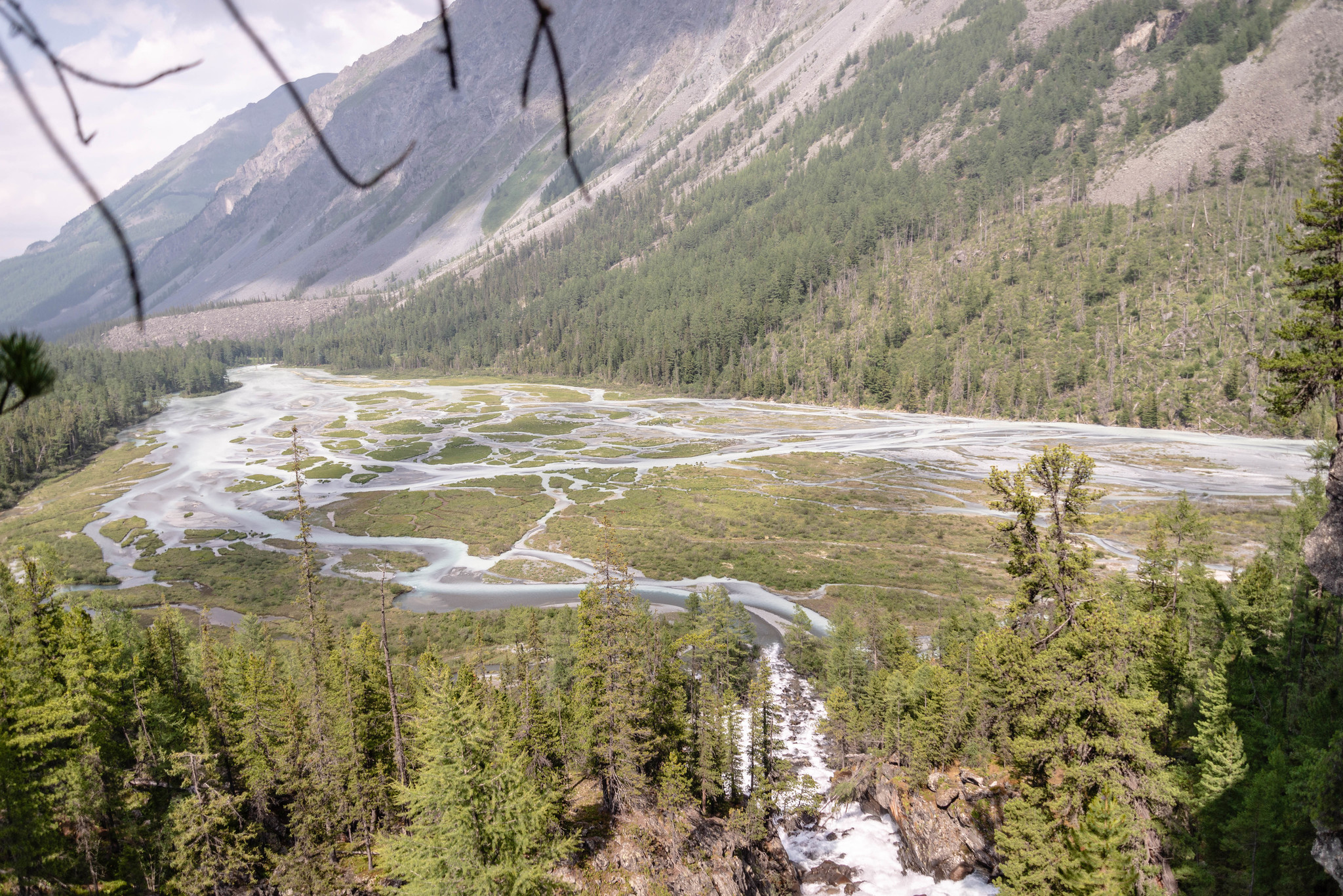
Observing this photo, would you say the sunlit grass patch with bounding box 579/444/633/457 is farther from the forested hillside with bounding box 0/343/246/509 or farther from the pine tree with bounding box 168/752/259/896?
the pine tree with bounding box 168/752/259/896

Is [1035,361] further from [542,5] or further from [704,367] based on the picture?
[542,5]

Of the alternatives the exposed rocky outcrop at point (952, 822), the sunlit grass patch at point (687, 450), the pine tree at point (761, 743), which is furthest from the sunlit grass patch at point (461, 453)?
the exposed rocky outcrop at point (952, 822)

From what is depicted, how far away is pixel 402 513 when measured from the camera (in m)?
61.6

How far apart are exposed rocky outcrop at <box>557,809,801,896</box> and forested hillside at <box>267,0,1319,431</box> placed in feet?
238

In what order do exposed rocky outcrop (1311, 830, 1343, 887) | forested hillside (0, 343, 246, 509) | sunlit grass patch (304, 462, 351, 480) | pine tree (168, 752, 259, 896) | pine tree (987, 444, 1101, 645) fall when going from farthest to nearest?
forested hillside (0, 343, 246, 509) < sunlit grass patch (304, 462, 351, 480) < pine tree (168, 752, 259, 896) < pine tree (987, 444, 1101, 645) < exposed rocky outcrop (1311, 830, 1343, 887)

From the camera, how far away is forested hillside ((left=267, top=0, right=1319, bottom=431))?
303 feet

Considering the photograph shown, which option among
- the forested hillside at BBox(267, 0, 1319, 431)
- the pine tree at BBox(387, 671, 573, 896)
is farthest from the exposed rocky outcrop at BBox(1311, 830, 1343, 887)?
the forested hillside at BBox(267, 0, 1319, 431)

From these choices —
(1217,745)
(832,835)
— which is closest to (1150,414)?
(832,835)

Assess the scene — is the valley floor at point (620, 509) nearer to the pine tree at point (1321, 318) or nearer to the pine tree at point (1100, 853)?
the pine tree at point (1100, 853)

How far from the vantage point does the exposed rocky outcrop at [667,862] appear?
1853 centimetres

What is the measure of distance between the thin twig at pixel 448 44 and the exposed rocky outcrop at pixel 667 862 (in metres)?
20.5

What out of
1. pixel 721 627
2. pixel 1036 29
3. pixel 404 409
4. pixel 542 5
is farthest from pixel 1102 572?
pixel 1036 29

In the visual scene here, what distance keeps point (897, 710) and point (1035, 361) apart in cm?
8454

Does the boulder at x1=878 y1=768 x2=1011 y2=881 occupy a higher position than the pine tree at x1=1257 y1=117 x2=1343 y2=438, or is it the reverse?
the pine tree at x1=1257 y1=117 x2=1343 y2=438
